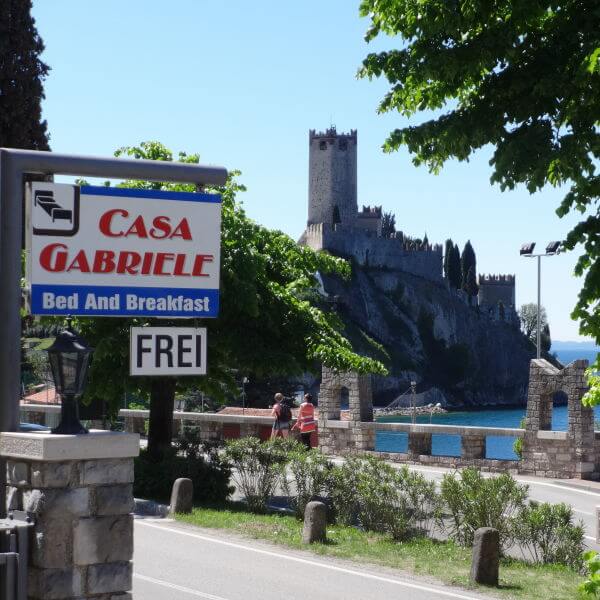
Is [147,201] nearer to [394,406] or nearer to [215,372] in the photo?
[215,372]

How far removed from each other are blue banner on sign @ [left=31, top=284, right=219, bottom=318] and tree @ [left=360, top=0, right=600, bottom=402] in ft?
11.8

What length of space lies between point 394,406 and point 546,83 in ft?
380

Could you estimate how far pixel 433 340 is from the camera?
143 meters

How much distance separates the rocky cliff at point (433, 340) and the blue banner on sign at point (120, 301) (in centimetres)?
11253

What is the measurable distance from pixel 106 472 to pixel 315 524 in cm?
771

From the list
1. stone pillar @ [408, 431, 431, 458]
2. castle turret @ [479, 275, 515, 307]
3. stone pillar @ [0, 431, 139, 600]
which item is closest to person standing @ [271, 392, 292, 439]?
stone pillar @ [408, 431, 431, 458]

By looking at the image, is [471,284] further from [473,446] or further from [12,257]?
[12,257]

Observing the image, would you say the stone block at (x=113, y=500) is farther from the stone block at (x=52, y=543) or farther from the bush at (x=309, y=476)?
the bush at (x=309, y=476)

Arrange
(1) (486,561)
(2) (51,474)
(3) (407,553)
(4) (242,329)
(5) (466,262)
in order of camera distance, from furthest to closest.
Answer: (5) (466,262), (4) (242,329), (3) (407,553), (1) (486,561), (2) (51,474)

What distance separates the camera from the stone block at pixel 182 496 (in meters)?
18.0

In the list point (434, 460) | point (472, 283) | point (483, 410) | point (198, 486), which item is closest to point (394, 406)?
point (483, 410)

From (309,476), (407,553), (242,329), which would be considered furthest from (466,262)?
(407,553)

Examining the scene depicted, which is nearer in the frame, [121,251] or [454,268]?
[121,251]

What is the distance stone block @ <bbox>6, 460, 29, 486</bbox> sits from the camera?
8.23 meters
